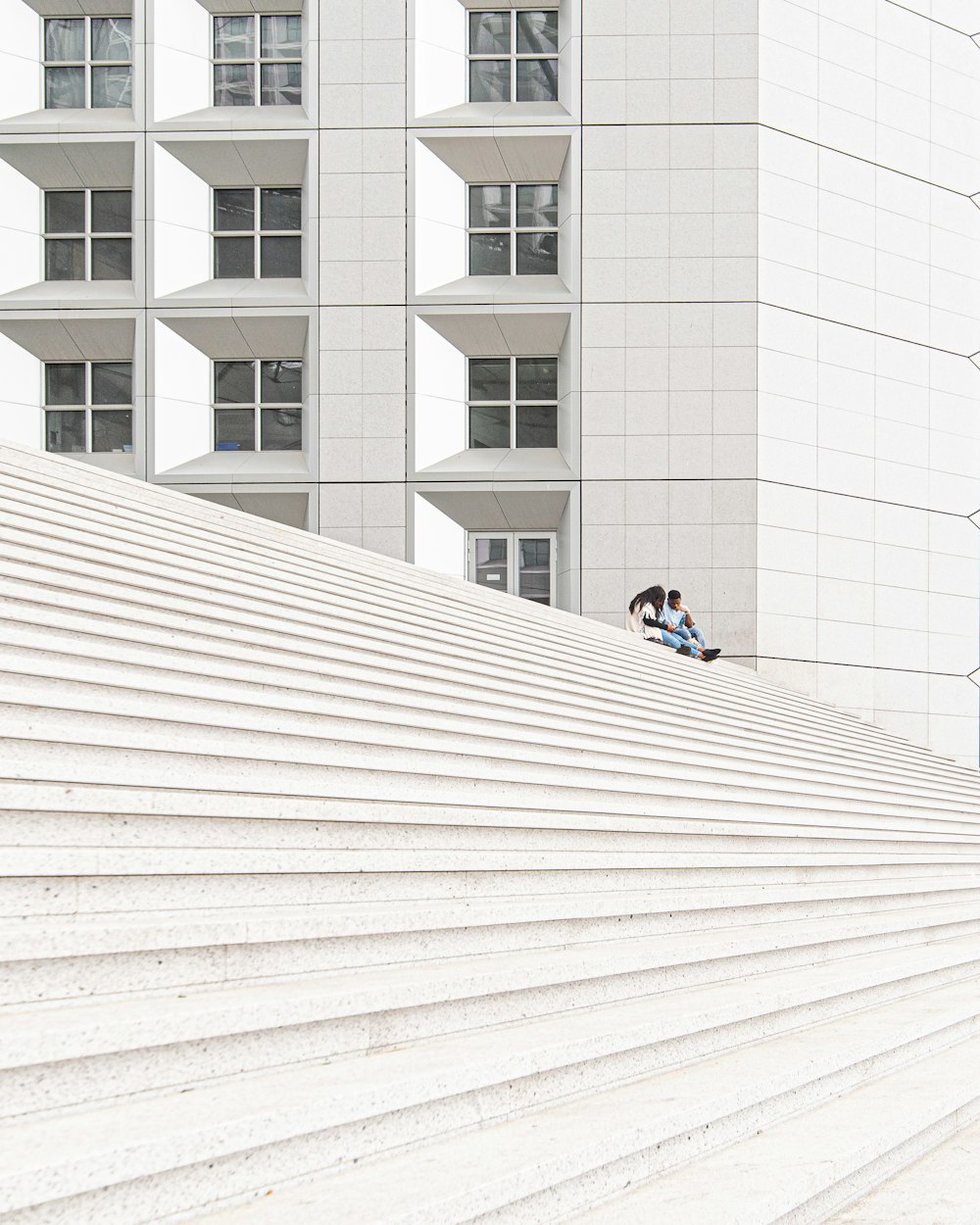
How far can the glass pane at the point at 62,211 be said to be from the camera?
17.2 metres

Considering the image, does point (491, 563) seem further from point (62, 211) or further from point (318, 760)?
point (318, 760)

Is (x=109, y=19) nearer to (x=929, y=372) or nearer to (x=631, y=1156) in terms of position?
(x=929, y=372)

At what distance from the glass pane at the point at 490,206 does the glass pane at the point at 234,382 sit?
4.18 metres

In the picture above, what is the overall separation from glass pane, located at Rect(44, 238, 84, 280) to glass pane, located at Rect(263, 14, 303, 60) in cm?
413

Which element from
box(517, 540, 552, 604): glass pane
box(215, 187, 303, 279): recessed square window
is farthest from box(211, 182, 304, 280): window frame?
box(517, 540, 552, 604): glass pane

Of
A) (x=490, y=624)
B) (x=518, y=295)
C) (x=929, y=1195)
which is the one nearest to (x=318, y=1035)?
(x=929, y=1195)

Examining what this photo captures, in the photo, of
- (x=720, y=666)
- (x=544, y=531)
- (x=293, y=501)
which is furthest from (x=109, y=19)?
(x=720, y=666)

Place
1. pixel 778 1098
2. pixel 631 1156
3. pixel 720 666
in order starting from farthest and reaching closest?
pixel 720 666, pixel 778 1098, pixel 631 1156

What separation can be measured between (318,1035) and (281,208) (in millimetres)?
16221

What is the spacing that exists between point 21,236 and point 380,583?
10894mm

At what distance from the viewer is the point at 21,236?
17.0 metres

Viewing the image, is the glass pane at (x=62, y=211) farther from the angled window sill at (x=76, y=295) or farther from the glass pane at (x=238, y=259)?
the glass pane at (x=238, y=259)

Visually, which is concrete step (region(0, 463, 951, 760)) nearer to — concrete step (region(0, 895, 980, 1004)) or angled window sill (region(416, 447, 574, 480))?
concrete step (region(0, 895, 980, 1004))

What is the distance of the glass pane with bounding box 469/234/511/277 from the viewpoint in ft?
56.7
